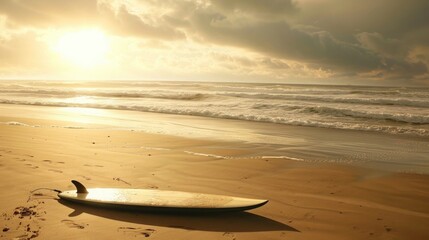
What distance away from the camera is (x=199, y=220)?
3461mm

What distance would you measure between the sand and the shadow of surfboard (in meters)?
0.01

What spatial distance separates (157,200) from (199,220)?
581 millimetres

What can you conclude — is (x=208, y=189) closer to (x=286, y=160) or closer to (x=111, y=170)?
(x=111, y=170)

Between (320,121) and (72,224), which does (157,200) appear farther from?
(320,121)

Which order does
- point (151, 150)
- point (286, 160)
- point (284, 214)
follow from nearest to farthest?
point (284, 214) → point (286, 160) → point (151, 150)

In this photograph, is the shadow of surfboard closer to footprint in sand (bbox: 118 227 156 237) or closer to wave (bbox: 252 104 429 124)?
footprint in sand (bbox: 118 227 156 237)

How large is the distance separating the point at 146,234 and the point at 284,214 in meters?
1.53

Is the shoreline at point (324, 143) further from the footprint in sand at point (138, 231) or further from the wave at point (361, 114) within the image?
the footprint in sand at point (138, 231)

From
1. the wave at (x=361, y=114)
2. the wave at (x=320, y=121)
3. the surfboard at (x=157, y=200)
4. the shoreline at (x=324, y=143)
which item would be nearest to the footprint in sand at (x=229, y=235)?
the surfboard at (x=157, y=200)

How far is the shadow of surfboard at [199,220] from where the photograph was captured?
10.8 feet

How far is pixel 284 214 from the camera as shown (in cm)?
371

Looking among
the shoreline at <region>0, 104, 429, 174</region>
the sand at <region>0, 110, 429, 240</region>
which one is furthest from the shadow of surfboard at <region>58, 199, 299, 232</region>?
the shoreline at <region>0, 104, 429, 174</region>

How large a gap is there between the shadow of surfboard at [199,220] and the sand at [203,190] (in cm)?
1

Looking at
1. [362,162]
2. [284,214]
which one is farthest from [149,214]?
[362,162]
